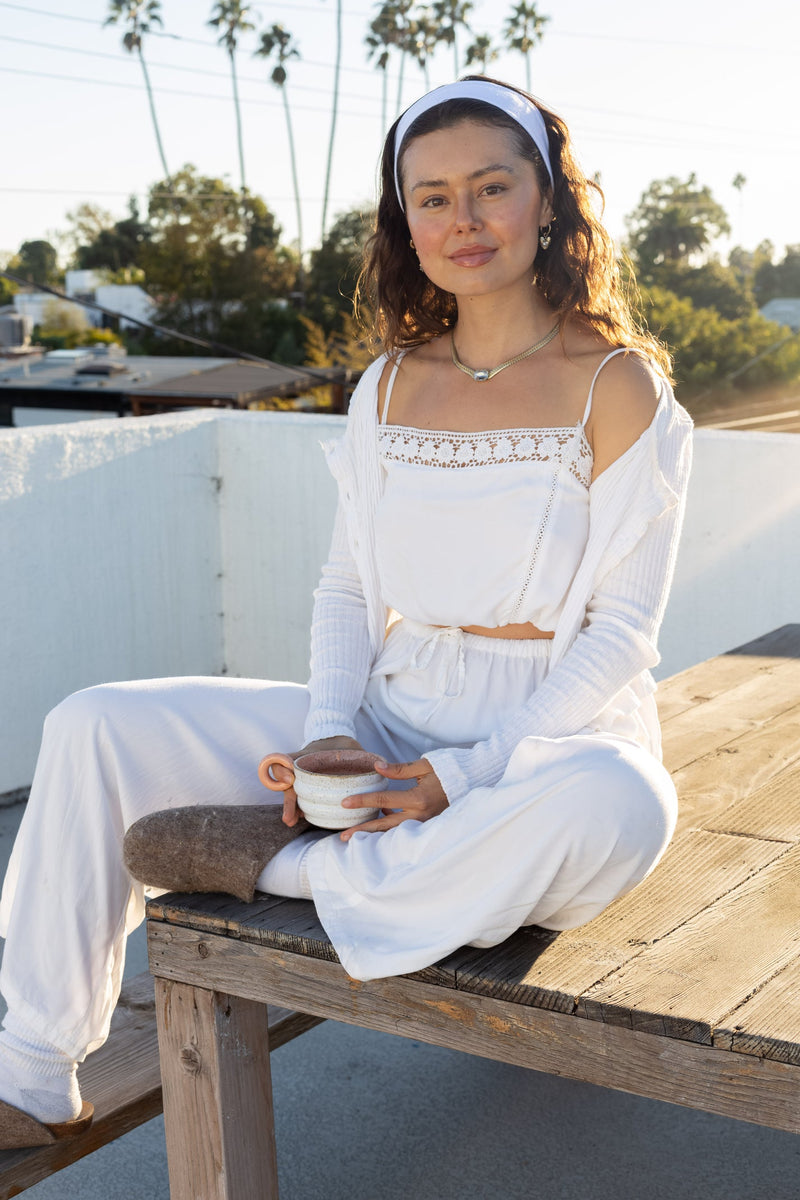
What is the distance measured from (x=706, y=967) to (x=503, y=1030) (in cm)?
22

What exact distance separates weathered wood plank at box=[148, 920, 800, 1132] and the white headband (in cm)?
112

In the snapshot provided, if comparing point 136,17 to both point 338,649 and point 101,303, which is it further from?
point 338,649

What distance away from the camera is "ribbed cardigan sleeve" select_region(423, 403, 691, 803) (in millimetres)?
1594

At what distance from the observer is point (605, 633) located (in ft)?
5.52

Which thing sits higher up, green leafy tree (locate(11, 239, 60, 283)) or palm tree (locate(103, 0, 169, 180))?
palm tree (locate(103, 0, 169, 180))

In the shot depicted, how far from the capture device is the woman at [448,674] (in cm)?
144

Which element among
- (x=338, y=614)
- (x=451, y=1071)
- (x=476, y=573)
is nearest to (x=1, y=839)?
(x=451, y=1071)

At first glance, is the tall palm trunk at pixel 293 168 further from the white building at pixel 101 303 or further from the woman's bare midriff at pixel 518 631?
the woman's bare midriff at pixel 518 631

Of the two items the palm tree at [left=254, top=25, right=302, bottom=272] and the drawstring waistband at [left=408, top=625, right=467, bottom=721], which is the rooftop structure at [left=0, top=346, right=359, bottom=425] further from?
the palm tree at [left=254, top=25, right=302, bottom=272]

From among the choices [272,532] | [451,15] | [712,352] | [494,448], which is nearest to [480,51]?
[451,15]

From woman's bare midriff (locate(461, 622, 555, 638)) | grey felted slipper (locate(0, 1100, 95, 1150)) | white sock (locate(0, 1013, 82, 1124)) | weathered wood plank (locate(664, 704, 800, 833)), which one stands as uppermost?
woman's bare midriff (locate(461, 622, 555, 638))

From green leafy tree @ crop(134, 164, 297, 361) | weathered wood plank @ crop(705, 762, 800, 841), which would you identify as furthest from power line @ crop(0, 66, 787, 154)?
weathered wood plank @ crop(705, 762, 800, 841)

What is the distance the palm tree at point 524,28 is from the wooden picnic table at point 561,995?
46595mm

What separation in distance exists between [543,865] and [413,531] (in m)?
0.60
